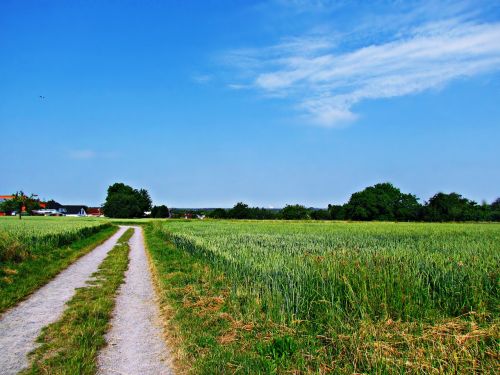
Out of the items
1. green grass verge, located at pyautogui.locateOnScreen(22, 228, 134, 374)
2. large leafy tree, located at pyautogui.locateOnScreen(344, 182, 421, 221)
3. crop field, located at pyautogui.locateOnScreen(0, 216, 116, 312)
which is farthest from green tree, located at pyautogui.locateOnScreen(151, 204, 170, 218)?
green grass verge, located at pyautogui.locateOnScreen(22, 228, 134, 374)

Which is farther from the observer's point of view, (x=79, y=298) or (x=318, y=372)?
(x=79, y=298)

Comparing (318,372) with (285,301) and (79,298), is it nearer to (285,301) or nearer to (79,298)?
(285,301)

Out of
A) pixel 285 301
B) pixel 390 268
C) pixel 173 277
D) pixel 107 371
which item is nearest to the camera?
pixel 107 371

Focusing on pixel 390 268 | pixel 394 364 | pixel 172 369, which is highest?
pixel 390 268

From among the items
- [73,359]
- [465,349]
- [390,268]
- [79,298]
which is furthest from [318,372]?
[79,298]

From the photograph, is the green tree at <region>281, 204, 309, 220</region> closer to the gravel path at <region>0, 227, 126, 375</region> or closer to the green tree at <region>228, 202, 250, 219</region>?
the green tree at <region>228, 202, 250, 219</region>

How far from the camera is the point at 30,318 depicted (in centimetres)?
775

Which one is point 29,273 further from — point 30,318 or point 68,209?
point 68,209

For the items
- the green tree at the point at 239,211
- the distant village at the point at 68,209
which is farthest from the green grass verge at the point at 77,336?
the distant village at the point at 68,209

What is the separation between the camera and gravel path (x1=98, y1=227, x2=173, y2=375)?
5.34 m

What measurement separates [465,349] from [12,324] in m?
8.05

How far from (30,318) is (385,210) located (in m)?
102

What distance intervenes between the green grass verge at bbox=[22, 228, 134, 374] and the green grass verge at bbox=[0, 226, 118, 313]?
150 centimetres

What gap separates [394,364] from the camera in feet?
14.5
